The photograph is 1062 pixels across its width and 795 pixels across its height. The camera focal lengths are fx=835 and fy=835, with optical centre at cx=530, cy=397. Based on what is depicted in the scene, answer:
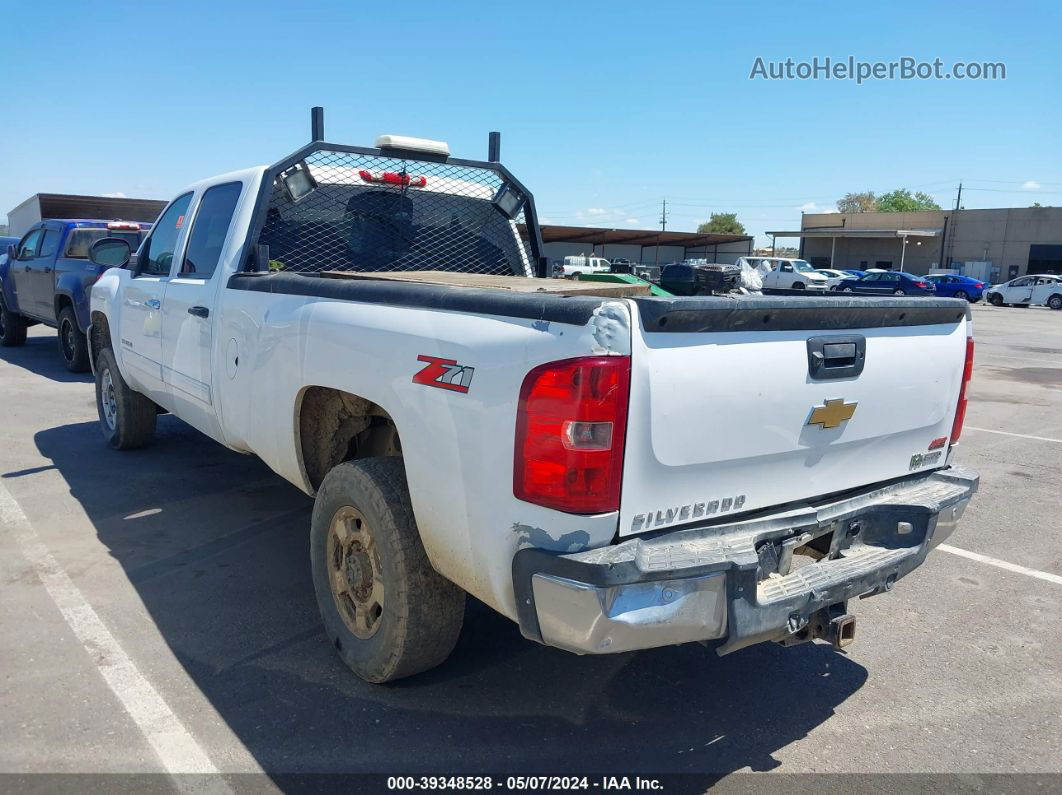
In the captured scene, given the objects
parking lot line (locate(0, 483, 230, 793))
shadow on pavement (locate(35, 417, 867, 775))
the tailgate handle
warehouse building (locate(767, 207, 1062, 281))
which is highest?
warehouse building (locate(767, 207, 1062, 281))

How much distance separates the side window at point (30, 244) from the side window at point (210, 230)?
8.45 metres

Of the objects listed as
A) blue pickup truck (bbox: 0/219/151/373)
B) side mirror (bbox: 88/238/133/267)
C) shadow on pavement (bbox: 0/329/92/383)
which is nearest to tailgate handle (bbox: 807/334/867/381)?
side mirror (bbox: 88/238/133/267)

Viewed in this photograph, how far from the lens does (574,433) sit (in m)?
2.40

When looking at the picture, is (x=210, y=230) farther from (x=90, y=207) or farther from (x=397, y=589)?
(x=90, y=207)

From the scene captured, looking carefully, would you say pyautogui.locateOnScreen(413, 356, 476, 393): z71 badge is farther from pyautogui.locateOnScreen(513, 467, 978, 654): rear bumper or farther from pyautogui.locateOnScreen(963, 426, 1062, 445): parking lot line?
pyautogui.locateOnScreen(963, 426, 1062, 445): parking lot line

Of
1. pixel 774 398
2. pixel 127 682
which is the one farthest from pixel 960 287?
pixel 127 682

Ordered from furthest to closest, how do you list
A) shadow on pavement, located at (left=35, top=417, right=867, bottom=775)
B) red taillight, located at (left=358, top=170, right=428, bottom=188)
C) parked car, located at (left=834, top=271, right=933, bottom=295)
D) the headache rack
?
parked car, located at (left=834, top=271, right=933, bottom=295) < red taillight, located at (left=358, top=170, right=428, bottom=188) < the headache rack < shadow on pavement, located at (left=35, top=417, right=867, bottom=775)

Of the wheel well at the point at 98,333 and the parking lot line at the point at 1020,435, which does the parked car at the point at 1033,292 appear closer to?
the parking lot line at the point at 1020,435

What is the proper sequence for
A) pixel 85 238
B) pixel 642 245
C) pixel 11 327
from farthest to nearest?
1. pixel 642 245
2. pixel 11 327
3. pixel 85 238

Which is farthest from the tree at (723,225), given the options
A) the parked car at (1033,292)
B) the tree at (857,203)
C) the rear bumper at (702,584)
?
the rear bumper at (702,584)

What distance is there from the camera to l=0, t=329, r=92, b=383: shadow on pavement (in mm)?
10602

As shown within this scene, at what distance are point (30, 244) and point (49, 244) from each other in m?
1.07

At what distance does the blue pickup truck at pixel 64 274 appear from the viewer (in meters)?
10.3

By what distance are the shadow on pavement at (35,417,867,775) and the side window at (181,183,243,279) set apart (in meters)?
1.63
